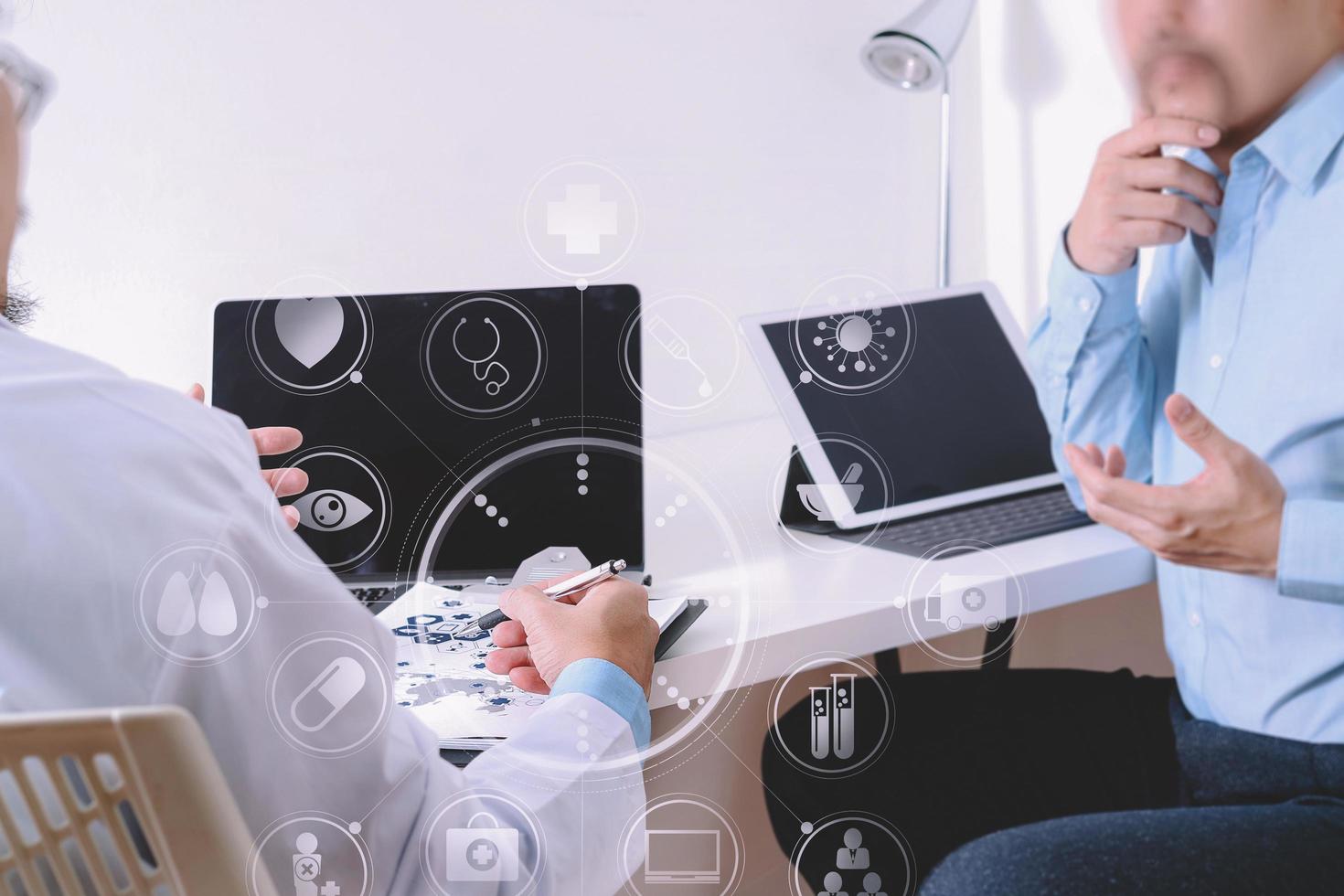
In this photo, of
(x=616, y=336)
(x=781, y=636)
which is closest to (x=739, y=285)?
(x=616, y=336)

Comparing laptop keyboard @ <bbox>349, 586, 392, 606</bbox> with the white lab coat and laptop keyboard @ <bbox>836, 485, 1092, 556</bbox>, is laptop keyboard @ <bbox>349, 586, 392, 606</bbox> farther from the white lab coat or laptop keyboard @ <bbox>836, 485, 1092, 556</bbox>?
laptop keyboard @ <bbox>836, 485, 1092, 556</bbox>

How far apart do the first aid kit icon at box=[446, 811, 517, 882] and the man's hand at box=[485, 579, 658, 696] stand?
8cm

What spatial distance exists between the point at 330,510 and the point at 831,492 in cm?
31

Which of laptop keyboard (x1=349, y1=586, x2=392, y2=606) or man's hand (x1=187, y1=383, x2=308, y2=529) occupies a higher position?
man's hand (x1=187, y1=383, x2=308, y2=529)

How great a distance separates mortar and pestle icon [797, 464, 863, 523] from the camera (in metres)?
0.55

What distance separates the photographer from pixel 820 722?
0.53 m

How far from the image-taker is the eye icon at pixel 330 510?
566 mm

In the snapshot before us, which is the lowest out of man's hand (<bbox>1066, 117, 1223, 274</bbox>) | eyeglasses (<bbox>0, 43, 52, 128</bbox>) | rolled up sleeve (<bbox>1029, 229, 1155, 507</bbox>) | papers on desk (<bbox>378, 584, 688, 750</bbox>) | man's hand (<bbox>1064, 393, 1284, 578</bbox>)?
papers on desk (<bbox>378, 584, 688, 750</bbox>)

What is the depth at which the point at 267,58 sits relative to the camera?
58 cm
